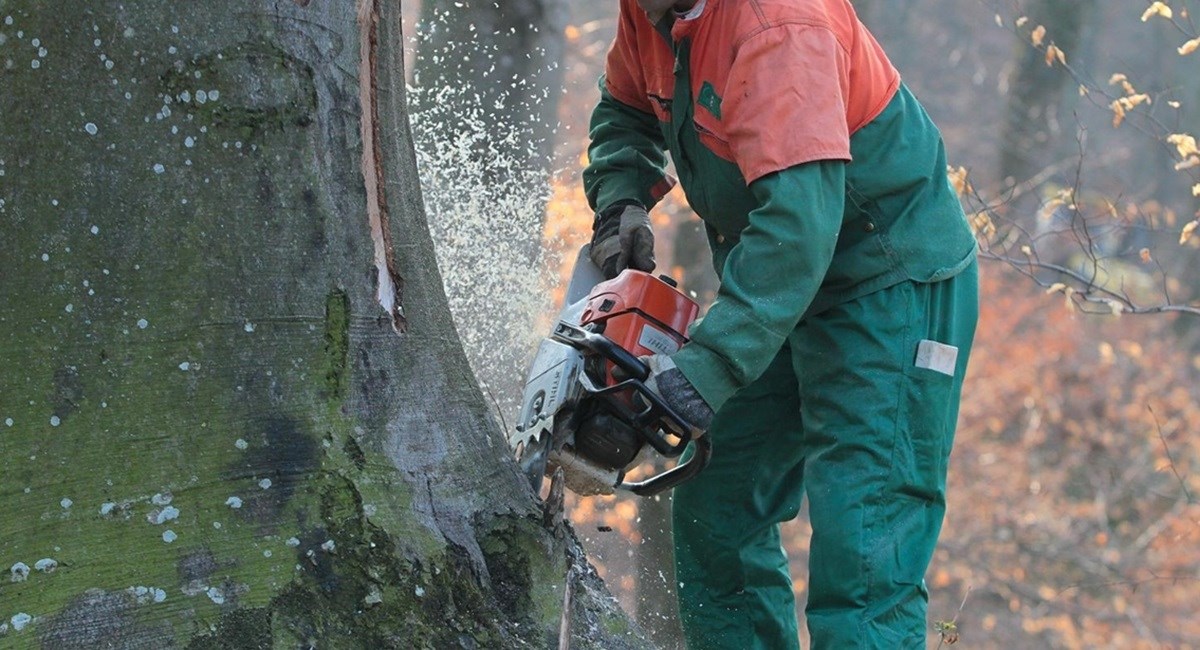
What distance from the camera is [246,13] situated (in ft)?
7.36

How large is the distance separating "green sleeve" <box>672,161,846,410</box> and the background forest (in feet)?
3.21

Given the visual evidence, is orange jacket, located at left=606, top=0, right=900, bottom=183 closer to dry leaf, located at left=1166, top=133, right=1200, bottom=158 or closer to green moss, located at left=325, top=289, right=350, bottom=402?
green moss, located at left=325, top=289, right=350, bottom=402

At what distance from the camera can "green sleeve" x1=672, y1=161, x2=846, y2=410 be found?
2537 millimetres

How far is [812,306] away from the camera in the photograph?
9.87 ft

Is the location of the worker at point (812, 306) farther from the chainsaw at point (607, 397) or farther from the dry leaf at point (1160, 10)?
the dry leaf at point (1160, 10)

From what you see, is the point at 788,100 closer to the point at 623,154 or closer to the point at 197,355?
the point at 623,154

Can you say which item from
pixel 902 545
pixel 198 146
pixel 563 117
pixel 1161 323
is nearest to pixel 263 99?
pixel 198 146

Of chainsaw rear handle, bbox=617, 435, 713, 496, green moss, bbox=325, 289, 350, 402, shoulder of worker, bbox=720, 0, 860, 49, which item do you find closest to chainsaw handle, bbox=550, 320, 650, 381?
chainsaw rear handle, bbox=617, 435, 713, 496

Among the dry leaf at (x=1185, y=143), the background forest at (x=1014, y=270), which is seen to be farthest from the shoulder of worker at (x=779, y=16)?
the dry leaf at (x=1185, y=143)

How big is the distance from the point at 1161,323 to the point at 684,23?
46.7 ft

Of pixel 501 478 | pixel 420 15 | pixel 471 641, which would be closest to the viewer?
pixel 471 641

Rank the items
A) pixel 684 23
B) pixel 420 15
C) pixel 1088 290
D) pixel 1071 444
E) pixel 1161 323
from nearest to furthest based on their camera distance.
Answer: pixel 684 23
pixel 1088 290
pixel 420 15
pixel 1071 444
pixel 1161 323

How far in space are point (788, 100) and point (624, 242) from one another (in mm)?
902

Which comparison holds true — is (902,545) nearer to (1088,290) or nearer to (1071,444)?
(1088,290)
